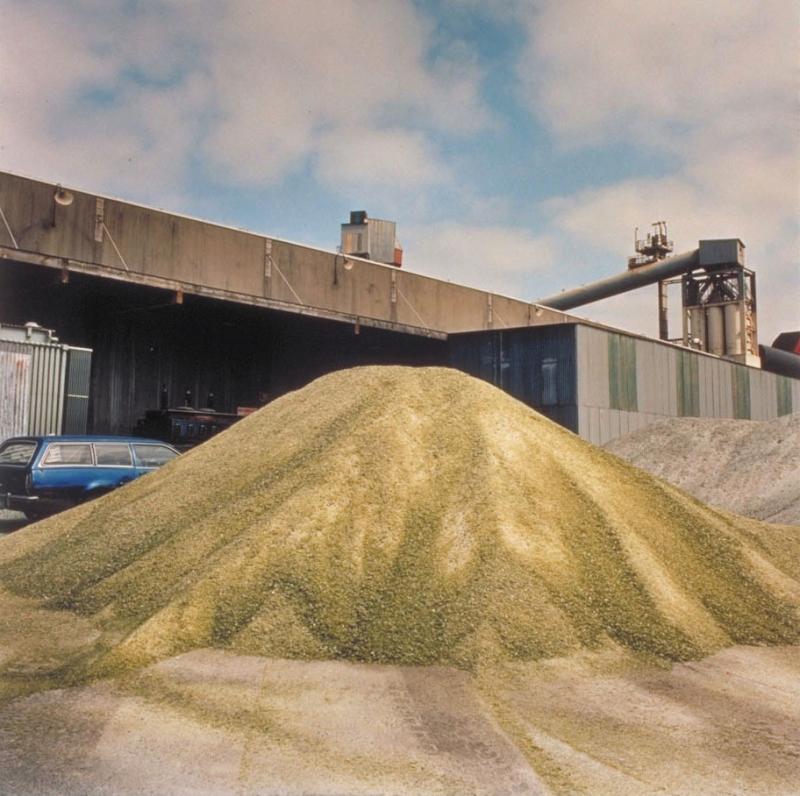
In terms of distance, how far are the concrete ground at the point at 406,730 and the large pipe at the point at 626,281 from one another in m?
42.6

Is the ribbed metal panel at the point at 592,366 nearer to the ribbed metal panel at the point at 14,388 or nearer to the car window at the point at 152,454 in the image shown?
the car window at the point at 152,454

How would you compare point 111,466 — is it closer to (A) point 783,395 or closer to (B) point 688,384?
(B) point 688,384

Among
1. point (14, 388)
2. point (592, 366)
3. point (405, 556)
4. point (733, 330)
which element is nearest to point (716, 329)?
point (733, 330)

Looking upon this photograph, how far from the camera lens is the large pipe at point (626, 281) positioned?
45469mm

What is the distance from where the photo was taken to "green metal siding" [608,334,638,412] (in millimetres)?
25656

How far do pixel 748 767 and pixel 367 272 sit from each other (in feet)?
78.7

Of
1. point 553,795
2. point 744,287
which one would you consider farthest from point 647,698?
point 744,287

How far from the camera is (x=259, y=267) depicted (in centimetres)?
2431

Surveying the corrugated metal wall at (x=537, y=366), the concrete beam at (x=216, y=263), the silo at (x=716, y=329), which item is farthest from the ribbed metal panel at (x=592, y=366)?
the silo at (x=716, y=329)

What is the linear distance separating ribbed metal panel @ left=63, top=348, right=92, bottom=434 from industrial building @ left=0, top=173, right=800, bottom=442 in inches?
7.4

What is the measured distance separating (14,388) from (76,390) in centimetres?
182

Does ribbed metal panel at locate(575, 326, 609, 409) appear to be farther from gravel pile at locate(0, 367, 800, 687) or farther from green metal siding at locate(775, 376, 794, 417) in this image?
green metal siding at locate(775, 376, 794, 417)

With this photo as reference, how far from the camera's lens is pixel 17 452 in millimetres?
13773

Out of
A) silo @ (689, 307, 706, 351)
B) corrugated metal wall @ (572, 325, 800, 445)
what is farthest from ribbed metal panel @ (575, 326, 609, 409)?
silo @ (689, 307, 706, 351)
